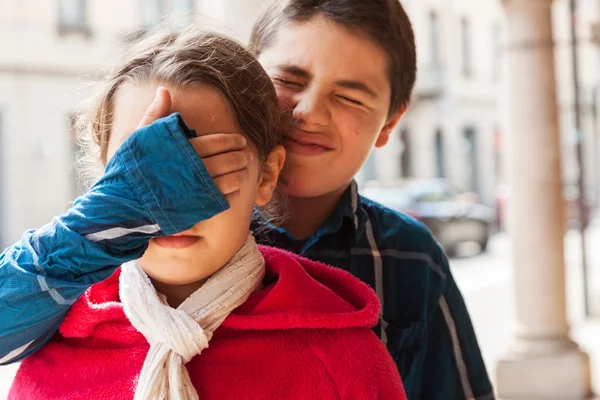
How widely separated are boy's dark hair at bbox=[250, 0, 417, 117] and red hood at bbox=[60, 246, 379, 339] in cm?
46

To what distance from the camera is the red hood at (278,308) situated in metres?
0.91

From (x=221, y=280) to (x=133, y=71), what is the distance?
0.95 ft

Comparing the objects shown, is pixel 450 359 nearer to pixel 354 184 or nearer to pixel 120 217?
pixel 354 184

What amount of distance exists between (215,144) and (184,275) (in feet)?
0.54

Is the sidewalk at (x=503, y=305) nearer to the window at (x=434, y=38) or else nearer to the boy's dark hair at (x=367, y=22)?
the boy's dark hair at (x=367, y=22)

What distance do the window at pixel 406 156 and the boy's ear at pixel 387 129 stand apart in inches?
587

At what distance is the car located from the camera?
9383mm

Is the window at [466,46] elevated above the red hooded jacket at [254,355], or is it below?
above

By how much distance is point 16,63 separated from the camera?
9570mm

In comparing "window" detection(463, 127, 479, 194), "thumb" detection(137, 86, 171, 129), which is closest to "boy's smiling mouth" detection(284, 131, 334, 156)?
"thumb" detection(137, 86, 171, 129)

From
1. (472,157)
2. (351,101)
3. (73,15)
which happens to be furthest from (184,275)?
(472,157)

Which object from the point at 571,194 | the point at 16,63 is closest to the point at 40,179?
the point at 16,63

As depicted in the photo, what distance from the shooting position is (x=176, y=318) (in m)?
0.87

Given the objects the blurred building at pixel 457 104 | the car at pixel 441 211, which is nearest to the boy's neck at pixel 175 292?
the car at pixel 441 211
